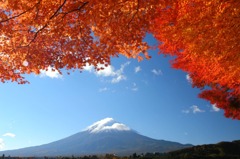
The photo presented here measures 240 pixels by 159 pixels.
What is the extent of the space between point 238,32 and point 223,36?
2.11 ft

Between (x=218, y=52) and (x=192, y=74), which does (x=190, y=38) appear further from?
(x=192, y=74)

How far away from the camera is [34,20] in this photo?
13.3m

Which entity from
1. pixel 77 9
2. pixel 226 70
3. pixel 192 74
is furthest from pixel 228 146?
pixel 77 9

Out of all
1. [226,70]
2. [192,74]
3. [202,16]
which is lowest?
[226,70]

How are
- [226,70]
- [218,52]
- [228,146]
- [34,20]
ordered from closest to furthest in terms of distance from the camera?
[34,20] → [218,52] → [226,70] → [228,146]

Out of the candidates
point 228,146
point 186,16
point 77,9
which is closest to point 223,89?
point 228,146

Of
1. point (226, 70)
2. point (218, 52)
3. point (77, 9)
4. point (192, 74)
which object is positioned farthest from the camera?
point (192, 74)

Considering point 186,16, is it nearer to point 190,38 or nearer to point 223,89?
point 190,38

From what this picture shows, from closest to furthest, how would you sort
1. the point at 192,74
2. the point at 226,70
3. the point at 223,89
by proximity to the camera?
the point at 226,70, the point at 192,74, the point at 223,89

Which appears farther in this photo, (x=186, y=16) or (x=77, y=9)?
(x=186, y=16)

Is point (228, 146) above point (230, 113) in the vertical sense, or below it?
below

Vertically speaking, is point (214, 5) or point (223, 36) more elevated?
point (214, 5)

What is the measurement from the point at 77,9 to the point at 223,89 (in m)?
18.8

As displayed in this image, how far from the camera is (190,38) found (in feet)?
46.0
